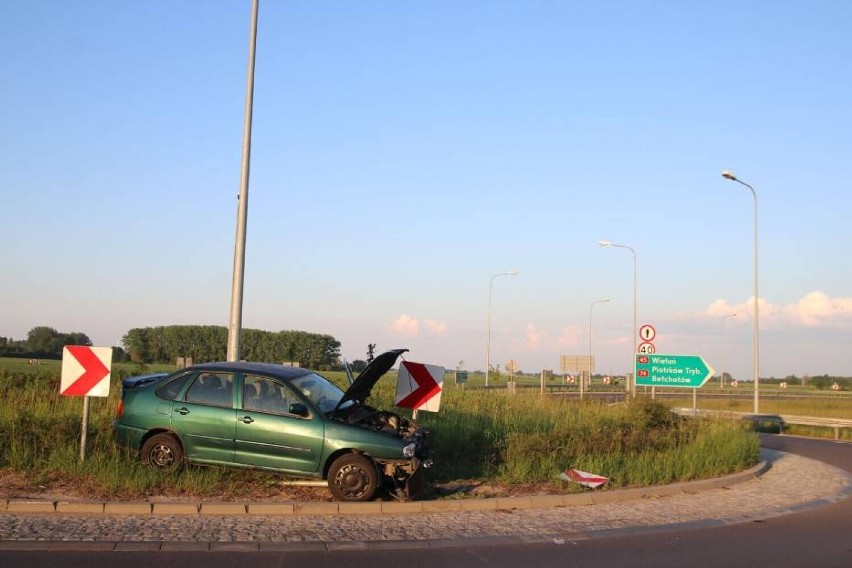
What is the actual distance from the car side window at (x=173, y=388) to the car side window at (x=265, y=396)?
0.91 m

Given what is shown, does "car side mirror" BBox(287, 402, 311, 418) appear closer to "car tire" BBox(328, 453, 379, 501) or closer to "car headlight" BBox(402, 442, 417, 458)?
"car tire" BBox(328, 453, 379, 501)

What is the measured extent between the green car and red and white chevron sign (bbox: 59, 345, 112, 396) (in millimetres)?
658

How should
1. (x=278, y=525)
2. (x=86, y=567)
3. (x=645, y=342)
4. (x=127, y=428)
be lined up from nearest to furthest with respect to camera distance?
(x=86, y=567)
(x=278, y=525)
(x=127, y=428)
(x=645, y=342)

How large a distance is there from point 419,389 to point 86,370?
5162 millimetres

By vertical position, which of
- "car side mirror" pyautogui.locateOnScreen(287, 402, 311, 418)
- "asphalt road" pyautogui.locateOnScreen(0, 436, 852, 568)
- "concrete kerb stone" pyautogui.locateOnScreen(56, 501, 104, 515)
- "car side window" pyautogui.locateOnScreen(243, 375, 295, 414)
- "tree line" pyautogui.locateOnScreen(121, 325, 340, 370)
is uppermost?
"tree line" pyautogui.locateOnScreen(121, 325, 340, 370)

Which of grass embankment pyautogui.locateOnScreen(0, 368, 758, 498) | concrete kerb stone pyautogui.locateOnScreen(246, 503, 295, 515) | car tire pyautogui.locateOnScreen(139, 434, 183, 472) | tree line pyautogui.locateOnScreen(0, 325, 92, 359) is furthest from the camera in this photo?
tree line pyautogui.locateOnScreen(0, 325, 92, 359)

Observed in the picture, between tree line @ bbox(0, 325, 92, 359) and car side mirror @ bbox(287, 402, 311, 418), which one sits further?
tree line @ bbox(0, 325, 92, 359)

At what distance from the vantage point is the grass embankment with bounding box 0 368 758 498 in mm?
10656

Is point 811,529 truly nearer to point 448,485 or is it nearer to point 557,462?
point 557,462

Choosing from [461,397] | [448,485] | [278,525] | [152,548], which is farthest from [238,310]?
[461,397]

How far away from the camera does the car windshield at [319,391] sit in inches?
436

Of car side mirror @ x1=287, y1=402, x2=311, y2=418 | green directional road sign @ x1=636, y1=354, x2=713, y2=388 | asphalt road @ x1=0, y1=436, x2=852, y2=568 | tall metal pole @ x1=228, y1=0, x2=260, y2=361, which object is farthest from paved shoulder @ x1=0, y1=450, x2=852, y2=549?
green directional road sign @ x1=636, y1=354, x2=713, y2=388

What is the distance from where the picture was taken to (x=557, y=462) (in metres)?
13.3

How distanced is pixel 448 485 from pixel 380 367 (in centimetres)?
→ 201
